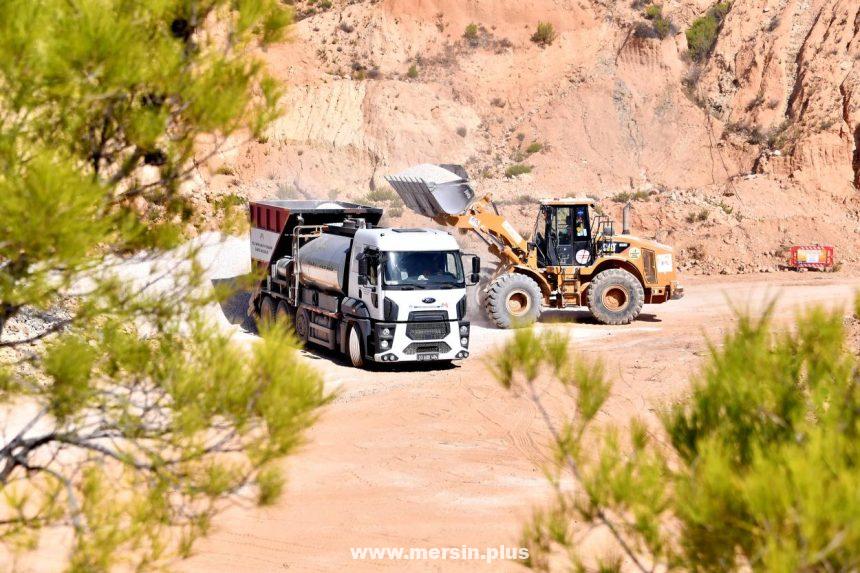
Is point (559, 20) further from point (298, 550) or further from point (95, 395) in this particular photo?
point (95, 395)

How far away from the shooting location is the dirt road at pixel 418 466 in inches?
490

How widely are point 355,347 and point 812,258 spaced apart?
896 inches

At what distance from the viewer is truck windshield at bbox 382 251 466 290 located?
20.9 metres

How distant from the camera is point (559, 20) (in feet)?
196

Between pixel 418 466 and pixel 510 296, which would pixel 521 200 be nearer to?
pixel 510 296

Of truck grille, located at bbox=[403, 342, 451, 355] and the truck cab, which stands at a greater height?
the truck cab

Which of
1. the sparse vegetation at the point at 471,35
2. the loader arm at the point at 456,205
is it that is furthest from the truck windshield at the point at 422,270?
the sparse vegetation at the point at 471,35

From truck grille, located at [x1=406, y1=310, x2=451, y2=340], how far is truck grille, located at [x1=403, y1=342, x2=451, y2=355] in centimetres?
12

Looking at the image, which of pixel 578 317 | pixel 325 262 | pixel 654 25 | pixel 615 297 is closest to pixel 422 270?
pixel 325 262

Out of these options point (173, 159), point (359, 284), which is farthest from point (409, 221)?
point (173, 159)

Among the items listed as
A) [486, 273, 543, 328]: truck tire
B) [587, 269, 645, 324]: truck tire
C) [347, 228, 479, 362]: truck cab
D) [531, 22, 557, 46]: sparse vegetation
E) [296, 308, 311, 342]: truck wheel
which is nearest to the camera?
[347, 228, 479, 362]: truck cab

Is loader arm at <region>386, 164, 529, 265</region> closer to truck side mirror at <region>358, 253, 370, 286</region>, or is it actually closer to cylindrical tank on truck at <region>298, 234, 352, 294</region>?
cylindrical tank on truck at <region>298, 234, 352, 294</region>

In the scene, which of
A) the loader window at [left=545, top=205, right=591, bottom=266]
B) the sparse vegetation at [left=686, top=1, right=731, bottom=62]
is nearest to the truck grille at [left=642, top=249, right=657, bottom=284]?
the loader window at [left=545, top=205, right=591, bottom=266]

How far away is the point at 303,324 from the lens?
2397 cm
